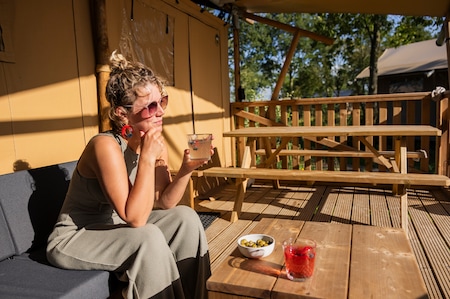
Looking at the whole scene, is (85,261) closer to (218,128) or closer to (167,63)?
(167,63)

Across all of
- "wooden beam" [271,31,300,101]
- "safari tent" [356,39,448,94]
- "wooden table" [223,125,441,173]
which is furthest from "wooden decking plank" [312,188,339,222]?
"safari tent" [356,39,448,94]

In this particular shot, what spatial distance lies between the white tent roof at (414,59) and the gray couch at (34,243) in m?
13.5

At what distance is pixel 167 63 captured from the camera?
4.12m

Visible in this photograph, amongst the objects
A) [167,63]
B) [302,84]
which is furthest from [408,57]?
[167,63]

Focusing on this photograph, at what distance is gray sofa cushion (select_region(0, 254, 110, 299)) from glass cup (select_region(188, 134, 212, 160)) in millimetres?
724

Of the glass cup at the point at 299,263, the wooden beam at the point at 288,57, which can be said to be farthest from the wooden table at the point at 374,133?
the glass cup at the point at 299,263

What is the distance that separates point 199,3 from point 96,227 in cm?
401

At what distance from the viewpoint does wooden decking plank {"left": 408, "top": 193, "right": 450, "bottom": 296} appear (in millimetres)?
2279

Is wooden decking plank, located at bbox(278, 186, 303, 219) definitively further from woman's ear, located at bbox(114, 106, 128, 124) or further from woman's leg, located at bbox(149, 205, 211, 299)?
woman's ear, located at bbox(114, 106, 128, 124)

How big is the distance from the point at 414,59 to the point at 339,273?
1528 centimetres

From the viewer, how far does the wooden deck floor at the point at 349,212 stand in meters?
2.62

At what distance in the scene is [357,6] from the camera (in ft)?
14.9

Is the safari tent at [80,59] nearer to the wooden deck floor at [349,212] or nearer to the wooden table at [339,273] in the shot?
the wooden deck floor at [349,212]

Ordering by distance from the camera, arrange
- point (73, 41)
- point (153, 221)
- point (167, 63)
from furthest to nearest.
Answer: point (167, 63)
point (73, 41)
point (153, 221)
